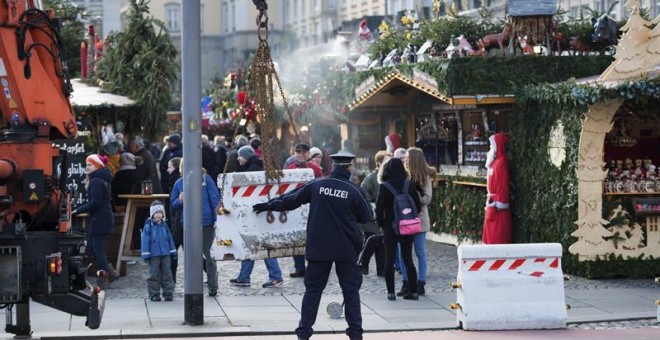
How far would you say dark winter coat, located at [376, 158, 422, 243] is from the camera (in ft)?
52.0

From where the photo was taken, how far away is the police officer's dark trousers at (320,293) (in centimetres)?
1244

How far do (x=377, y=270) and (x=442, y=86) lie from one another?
313 cm

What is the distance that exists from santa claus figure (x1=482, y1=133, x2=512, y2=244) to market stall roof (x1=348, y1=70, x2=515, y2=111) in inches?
23.6

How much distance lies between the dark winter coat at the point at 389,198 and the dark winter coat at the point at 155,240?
2488 millimetres

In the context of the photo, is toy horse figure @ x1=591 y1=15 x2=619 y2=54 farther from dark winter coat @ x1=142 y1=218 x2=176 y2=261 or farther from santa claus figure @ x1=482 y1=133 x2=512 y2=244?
dark winter coat @ x1=142 y1=218 x2=176 y2=261

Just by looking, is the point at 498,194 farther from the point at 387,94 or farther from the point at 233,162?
the point at 387,94

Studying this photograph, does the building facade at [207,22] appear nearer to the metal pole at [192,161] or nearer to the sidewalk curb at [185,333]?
the metal pole at [192,161]

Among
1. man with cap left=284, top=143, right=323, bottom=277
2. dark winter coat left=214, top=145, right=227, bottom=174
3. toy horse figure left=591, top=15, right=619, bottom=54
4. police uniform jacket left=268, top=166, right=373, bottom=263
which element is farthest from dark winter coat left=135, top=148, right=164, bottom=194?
police uniform jacket left=268, top=166, right=373, bottom=263

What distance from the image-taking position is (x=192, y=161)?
554 inches

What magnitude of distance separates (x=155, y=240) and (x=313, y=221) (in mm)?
3935

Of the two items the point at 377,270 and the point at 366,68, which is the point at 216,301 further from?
the point at 366,68

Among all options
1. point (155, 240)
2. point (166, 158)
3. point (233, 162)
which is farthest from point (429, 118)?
point (155, 240)

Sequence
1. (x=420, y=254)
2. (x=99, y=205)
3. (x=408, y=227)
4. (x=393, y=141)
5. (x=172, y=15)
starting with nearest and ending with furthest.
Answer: (x=408, y=227) → (x=420, y=254) → (x=99, y=205) → (x=393, y=141) → (x=172, y=15)

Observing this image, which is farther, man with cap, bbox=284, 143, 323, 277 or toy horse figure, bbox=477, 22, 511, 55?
toy horse figure, bbox=477, 22, 511, 55
